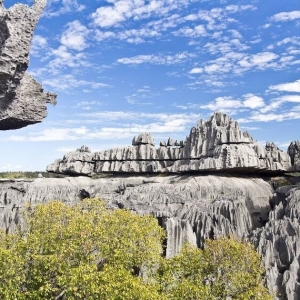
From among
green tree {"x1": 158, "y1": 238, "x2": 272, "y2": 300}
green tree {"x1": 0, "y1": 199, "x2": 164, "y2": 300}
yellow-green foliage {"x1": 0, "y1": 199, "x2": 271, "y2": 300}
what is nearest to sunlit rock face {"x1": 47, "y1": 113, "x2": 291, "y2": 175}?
yellow-green foliage {"x1": 0, "y1": 199, "x2": 271, "y2": 300}

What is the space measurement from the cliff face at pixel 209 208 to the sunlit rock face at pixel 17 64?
37.9ft

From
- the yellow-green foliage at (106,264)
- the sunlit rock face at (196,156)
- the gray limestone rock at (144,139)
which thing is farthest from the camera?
the gray limestone rock at (144,139)

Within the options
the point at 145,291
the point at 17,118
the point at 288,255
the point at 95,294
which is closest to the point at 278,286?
the point at 288,255

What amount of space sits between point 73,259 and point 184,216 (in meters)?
20.1

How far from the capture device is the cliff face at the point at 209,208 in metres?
27.8

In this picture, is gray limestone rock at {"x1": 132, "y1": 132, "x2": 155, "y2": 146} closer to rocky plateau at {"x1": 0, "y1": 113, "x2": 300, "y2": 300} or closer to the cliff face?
rocky plateau at {"x1": 0, "y1": 113, "x2": 300, "y2": 300}

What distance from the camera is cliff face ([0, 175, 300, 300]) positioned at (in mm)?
27797

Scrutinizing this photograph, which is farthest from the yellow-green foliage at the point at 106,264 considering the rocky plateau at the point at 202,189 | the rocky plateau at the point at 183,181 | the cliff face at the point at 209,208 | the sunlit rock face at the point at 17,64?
the sunlit rock face at the point at 17,64

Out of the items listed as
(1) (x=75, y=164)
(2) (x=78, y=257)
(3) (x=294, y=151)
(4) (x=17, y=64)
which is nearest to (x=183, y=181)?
(3) (x=294, y=151)

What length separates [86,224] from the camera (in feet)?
70.8

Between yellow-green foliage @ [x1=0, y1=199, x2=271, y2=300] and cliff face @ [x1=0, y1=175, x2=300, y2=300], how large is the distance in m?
3.57

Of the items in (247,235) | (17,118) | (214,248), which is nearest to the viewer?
(214,248)

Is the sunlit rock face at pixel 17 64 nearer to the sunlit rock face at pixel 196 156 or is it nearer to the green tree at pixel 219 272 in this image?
the green tree at pixel 219 272

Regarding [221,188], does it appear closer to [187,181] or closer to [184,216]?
[187,181]
